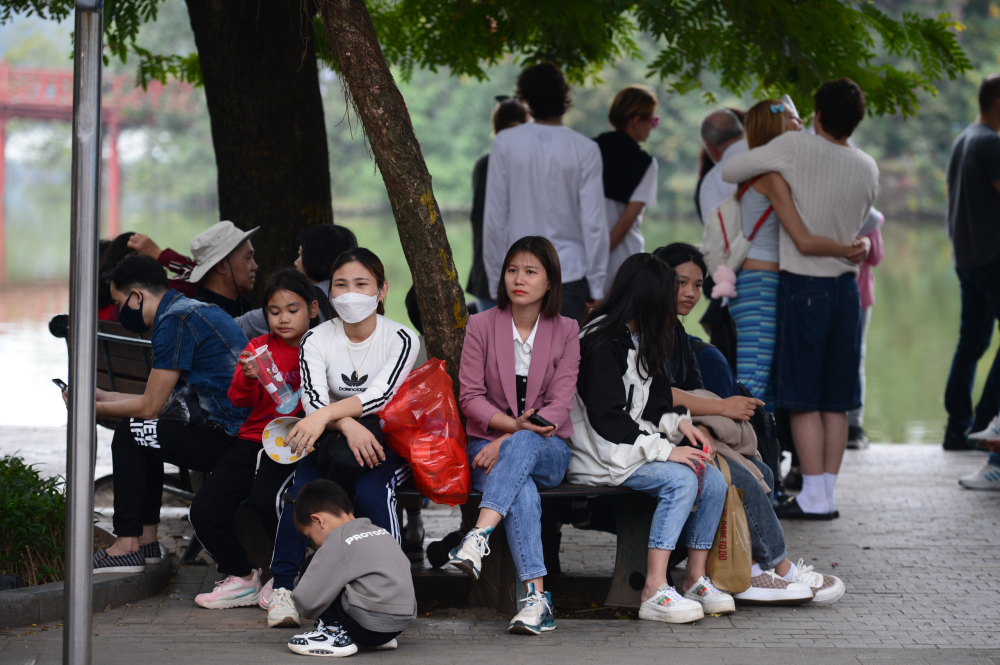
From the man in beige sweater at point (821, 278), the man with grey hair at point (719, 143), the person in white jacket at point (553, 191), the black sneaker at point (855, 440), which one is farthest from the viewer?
the black sneaker at point (855, 440)

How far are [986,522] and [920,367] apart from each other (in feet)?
33.4

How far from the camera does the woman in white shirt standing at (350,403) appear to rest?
397 cm

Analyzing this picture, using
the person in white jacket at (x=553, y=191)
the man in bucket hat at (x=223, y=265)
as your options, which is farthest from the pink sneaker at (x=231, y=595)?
the person in white jacket at (x=553, y=191)

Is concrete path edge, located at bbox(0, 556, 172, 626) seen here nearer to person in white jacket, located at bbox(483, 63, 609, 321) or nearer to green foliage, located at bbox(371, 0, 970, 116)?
person in white jacket, located at bbox(483, 63, 609, 321)

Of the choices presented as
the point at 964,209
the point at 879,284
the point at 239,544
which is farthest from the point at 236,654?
the point at 879,284

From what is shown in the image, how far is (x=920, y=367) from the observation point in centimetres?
1541

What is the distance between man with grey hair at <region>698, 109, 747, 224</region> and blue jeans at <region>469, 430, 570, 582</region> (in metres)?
3.03

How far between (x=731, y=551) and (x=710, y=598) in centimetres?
20

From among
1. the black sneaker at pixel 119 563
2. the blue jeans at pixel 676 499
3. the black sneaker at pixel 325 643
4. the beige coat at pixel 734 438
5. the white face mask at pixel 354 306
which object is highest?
the white face mask at pixel 354 306

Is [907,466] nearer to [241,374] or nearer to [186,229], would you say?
[241,374]

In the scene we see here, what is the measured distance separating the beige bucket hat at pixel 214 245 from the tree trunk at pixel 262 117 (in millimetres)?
747

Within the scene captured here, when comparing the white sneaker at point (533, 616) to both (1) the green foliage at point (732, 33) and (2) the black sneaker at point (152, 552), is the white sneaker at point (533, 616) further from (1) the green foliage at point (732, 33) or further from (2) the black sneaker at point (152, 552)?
(1) the green foliage at point (732, 33)

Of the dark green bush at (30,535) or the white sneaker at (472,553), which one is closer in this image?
the white sneaker at (472,553)

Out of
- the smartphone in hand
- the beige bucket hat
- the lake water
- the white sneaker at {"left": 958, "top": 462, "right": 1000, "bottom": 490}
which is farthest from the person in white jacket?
the lake water
